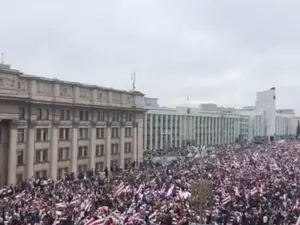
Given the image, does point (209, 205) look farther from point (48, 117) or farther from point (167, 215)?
point (48, 117)

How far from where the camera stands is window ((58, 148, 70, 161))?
190ft

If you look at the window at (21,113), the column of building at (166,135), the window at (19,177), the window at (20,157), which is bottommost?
the window at (19,177)

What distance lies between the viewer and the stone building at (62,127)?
4859 centimetres

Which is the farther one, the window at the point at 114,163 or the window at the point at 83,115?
the window at the point at 114,163

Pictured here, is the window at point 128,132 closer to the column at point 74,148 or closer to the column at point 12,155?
the column at point 74,148

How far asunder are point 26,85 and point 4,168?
823 cm

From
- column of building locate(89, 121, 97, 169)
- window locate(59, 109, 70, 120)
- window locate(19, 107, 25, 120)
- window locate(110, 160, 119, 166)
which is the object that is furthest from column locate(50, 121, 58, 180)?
window locate(110, 160, 119, 166)

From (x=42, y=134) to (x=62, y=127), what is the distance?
3.87m

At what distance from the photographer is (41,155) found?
54.3m

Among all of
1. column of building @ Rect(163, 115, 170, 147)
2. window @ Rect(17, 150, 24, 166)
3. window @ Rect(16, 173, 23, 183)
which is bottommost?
window @ Rect(16, 173, 23, 183)

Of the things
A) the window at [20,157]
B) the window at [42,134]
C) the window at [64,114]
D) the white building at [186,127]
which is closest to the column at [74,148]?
the window at [64,114]

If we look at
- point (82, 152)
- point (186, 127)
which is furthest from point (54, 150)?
point (186, 127)

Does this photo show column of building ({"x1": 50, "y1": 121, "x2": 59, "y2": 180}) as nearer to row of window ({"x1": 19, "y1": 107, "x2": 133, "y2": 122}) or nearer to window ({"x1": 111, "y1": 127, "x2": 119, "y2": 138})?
row of window ({"x1": 19, "y1": 107, "x2": 133, "y2": 122})

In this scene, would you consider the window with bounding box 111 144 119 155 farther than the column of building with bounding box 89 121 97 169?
Yes
